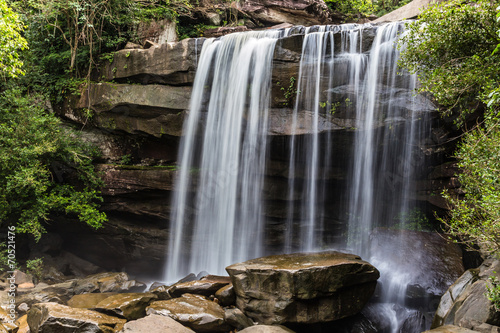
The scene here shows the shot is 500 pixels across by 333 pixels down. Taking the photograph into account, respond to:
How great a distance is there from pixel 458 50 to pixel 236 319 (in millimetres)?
7780

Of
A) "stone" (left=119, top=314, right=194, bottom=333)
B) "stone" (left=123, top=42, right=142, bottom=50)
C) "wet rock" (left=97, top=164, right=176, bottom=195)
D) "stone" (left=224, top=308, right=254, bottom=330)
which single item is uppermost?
"stone" (left=123, top=42, right=142, bottom=50)

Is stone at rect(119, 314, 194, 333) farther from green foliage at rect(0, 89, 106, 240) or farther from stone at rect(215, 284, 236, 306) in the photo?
green foliage at rect(0, 89, 106, 240)

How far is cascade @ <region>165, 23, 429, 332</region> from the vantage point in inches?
414

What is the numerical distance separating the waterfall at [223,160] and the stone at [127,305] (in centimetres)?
386

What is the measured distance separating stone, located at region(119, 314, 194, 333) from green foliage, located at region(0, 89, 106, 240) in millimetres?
6232

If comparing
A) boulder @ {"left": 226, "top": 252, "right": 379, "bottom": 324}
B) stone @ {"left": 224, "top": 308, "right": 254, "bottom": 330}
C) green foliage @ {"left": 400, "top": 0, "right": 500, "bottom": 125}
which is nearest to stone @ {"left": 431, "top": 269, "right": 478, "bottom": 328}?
boulder @ {"left": 226, "top": 252, "right": 379, "bottom": 324}

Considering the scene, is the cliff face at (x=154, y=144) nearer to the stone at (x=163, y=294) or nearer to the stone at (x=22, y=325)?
the stone at (x=163, y=294)

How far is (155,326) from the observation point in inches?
249

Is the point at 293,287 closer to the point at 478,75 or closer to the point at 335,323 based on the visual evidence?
the point at 335,323

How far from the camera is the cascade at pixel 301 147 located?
1051 cm

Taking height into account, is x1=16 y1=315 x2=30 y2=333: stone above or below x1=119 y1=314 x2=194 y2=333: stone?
below

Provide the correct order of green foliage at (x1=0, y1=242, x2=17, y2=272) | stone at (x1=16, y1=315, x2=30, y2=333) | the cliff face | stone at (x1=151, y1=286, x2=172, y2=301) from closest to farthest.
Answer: stone at (x1=16, y1=315, x2=30, y2=333)
stone at (x1=151, y1=286, x2=172, y2=301)
green foliage at (x1=0, y1=242, x2=17, y2=272)
the cliff face

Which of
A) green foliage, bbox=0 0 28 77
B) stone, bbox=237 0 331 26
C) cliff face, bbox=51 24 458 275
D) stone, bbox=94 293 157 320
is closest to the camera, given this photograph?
stone, bbox=94 293 157 320

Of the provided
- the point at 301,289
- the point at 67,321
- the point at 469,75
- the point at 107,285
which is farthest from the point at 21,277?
the point at 469,75
